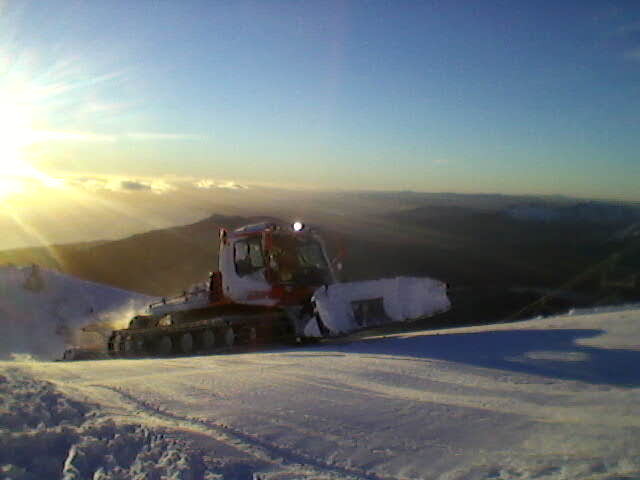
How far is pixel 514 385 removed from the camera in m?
4.59

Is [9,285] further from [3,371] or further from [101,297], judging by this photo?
[3,371]

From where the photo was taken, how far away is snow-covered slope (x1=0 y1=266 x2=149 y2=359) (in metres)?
16.0

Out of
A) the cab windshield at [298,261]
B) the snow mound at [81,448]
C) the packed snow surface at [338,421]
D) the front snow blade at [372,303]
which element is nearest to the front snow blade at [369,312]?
the front snow blade at [372,303]

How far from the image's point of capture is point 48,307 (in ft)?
58.5

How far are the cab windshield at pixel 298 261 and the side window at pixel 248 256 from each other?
32 cm

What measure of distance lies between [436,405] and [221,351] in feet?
21.9

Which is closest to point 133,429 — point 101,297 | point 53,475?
point 53,475

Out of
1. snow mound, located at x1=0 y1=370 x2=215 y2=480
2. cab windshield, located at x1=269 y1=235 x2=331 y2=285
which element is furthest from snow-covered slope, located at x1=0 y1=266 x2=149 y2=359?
snow mound, located at x1=0 y1=370 x2=215 y2=480

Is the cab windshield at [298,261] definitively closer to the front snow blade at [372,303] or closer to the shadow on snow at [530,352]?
the front snow blade at [372,303]

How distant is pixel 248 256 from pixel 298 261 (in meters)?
0.97

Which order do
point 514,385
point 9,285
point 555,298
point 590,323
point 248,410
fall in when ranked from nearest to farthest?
1. point 248,410
2. point 514,385
3. point 590,323
4. point 9,285
5. point 555,298

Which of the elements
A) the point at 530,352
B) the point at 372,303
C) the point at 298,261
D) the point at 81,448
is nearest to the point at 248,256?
the point at 298,261

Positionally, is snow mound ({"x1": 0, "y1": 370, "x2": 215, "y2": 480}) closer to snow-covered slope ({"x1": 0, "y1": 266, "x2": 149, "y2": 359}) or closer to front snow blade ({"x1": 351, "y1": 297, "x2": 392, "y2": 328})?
front snow blade ({"x1": 351, "y1": 297, "x2": 392, "y2": 328})

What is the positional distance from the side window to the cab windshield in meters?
0.32
